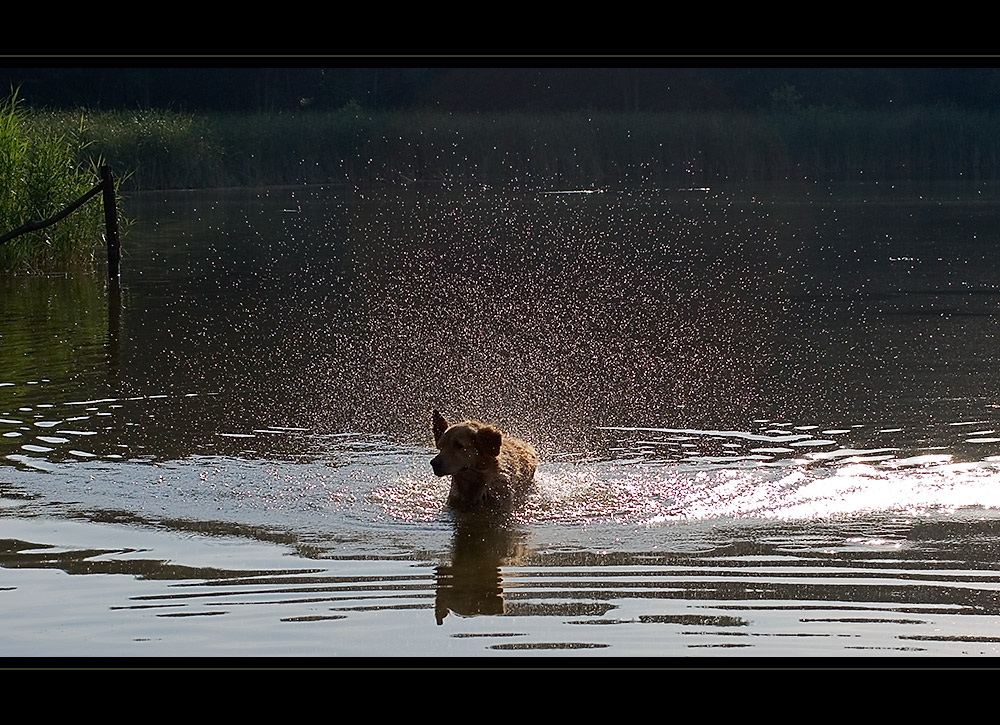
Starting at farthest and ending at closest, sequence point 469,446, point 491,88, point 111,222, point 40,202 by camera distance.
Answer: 1. point 491,88
2. point 40,202
3. point 111,222
4. point 469,446

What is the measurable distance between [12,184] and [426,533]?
52.8ft

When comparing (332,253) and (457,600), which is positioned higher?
(332,253)

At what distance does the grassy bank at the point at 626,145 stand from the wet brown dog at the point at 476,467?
34781 mm

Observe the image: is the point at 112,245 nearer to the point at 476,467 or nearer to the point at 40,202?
the point at 40,202

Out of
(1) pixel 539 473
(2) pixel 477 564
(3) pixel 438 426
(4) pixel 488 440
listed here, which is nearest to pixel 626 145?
(1) pixel 539 473

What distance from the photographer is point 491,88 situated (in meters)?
62.0

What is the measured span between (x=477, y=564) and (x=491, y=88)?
2184 inches

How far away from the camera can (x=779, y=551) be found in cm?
820

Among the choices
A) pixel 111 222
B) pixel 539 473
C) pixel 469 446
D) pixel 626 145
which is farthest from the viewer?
pixel 626 145

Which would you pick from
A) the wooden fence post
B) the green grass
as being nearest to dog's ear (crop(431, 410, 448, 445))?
the wooden fence post
